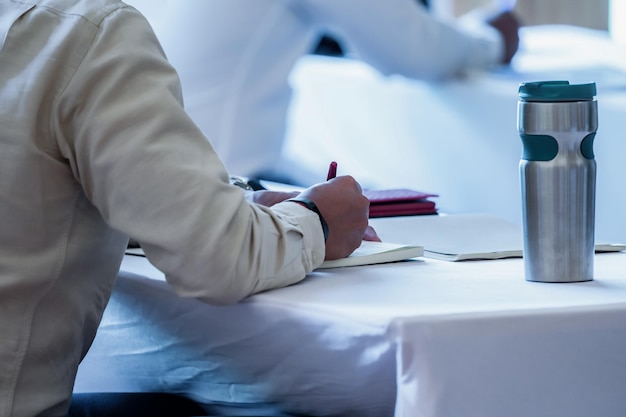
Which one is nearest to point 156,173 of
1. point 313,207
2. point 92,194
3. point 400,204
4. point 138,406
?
point 92,194

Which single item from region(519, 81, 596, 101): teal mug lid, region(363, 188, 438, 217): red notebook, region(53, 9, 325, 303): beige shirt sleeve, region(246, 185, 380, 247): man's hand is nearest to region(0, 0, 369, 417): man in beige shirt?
region(53, 9, 325, 303): beige shirt sleeve

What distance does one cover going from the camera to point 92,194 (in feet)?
2.72

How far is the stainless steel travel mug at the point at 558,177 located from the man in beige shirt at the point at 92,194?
0.19 metres

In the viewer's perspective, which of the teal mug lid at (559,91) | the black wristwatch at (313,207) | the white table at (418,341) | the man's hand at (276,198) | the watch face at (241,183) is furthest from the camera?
the watch face at (241,183)

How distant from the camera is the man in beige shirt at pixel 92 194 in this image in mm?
790

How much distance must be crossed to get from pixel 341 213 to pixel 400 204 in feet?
1.02

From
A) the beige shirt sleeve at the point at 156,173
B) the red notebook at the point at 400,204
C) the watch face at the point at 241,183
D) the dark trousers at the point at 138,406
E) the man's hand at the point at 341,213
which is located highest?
the beige shirt sleeve at the point at 156,173

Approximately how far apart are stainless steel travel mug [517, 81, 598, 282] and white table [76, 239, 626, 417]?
23 millimetres

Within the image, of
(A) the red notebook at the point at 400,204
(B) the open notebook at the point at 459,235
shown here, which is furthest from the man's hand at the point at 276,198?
(A) the red notebook at the point at 400,204

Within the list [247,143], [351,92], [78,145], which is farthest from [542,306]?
[351,92]

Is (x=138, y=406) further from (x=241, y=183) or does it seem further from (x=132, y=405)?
(x=241, y=183)

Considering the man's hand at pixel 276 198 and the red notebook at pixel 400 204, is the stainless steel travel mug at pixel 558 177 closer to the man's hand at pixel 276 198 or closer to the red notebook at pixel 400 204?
the man's hand at pixel 276 198

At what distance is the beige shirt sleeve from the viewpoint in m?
0.79

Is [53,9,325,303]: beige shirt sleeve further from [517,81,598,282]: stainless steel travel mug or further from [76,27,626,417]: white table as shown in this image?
[517,81,598,282]: stainless steel travel mug
